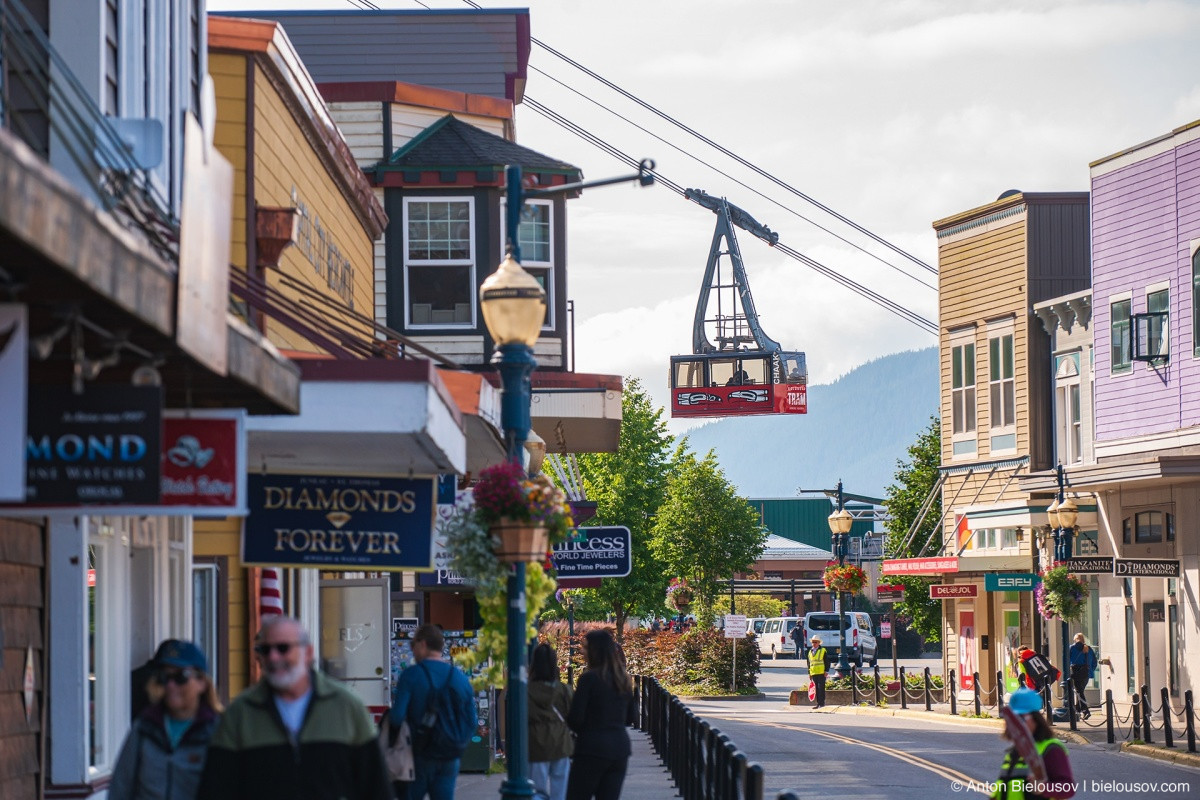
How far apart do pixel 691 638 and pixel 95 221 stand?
4671 centimetres

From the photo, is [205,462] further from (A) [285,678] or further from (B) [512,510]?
(B) [512,510]

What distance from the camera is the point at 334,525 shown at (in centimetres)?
1250

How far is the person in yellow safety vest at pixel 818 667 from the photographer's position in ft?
135

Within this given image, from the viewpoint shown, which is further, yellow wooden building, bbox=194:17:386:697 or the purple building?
the purple building

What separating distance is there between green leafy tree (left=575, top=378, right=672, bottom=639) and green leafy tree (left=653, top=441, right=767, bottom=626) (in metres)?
0.60

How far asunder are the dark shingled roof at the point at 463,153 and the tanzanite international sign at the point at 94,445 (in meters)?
18.9

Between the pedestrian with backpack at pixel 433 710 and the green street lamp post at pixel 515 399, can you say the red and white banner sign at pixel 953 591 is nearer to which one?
the pedestrian with backpack at pixel 433 710

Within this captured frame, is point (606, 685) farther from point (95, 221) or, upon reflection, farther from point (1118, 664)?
point (1118, 664)

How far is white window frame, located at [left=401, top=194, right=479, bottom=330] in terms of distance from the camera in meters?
25.8

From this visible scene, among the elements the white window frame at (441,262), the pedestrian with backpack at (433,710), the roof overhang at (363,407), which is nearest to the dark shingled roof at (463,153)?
the white window frame at (441,262)

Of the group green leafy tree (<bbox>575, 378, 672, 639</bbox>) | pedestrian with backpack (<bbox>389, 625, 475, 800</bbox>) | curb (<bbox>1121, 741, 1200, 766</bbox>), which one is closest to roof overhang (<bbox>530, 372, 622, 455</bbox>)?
curb (<bbox>1121, 741, 1200, 766</bbox>)

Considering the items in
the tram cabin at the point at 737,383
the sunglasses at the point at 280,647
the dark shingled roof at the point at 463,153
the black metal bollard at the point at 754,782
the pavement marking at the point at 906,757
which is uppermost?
the dark shingled roof at the point at 463,153

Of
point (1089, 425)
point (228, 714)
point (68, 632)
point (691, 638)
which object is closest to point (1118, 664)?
point (1089, 425)

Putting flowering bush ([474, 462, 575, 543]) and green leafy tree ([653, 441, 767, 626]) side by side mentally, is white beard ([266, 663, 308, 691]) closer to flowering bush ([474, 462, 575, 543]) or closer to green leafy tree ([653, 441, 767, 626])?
flowering bush ([474, 462, 575, 543])
